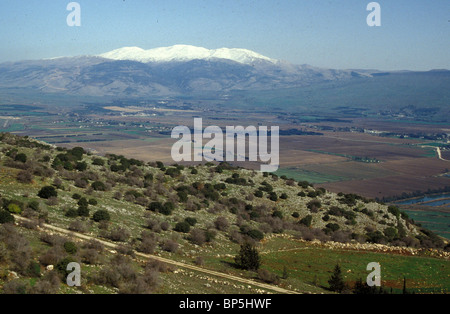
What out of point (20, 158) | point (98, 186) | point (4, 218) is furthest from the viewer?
point (20, 158)

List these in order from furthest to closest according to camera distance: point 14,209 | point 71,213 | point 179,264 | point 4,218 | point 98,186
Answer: point 98,186
point 71,213
point 14,209
point 179,264
point 4,218

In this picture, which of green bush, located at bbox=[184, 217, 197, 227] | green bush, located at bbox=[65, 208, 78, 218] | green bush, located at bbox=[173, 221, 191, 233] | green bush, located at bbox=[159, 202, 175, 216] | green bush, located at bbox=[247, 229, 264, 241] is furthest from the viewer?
green bush, located at bbox=[159, 202, 175, 216]

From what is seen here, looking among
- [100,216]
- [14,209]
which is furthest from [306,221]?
[14,209]

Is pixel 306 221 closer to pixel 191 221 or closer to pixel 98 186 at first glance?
pixel 191 221

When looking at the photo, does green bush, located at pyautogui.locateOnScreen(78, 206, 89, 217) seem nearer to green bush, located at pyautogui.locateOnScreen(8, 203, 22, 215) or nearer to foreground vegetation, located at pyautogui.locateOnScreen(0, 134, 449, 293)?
foreground vegetation, located at pyautogui.locateOnScreen(0, 134, 449, 293)

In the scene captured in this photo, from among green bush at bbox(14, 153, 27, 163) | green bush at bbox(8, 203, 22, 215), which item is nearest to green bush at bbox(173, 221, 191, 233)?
green bush at bbox(8, 203, 22, 215)

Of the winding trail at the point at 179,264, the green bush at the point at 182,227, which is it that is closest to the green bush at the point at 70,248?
the winding trail at the point at 179,264

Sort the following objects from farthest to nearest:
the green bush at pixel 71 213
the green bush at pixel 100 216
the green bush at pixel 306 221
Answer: the green bush at pixel 306 221 → the green bush at pixel 100 216 → the green bush at pixel 71 213

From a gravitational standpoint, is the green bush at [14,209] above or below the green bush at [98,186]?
above

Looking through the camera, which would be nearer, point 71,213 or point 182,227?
point 71,213

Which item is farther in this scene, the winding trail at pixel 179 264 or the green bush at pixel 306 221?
the green bush at pixel 306 221

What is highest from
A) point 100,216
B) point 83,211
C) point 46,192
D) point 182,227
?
point 46,192

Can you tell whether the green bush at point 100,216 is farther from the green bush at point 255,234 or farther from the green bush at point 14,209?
the green bush at point 255,234
